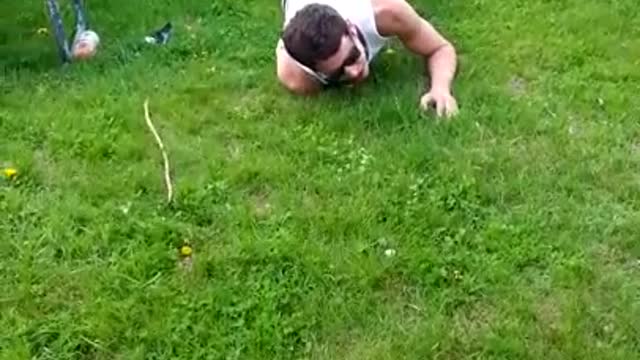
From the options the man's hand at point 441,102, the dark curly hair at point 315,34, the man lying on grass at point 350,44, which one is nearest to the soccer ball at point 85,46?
the man lying on grass at point 350,44

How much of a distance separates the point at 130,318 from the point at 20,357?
0.30 m

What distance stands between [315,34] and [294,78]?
13.9 inches

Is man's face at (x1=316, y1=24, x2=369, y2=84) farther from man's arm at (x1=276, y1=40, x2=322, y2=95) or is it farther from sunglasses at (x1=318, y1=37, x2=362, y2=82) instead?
man's arm at (x1=276, y1=40, x2=322, y2=95)

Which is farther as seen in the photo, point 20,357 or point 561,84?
point 561,84

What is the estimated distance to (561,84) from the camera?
4305 mm

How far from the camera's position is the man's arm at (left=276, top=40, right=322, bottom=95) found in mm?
4316

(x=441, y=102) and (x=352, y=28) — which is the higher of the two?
(x=352, y=28)

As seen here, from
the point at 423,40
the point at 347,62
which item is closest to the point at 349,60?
the point at 347,62

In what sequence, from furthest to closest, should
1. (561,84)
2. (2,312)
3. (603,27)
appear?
1. (603,27)
2. (561,84)
3. (2,312)

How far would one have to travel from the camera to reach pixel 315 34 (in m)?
4.02

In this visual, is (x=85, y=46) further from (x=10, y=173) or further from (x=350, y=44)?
(x=350, y=44)

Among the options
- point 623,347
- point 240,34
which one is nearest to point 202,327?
→ point 623,347

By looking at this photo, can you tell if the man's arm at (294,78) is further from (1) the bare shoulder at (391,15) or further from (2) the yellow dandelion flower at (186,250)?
(2) the yellow dandelion flower at (186,250)

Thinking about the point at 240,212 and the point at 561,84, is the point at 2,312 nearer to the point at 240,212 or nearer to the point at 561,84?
the point at 240,212
